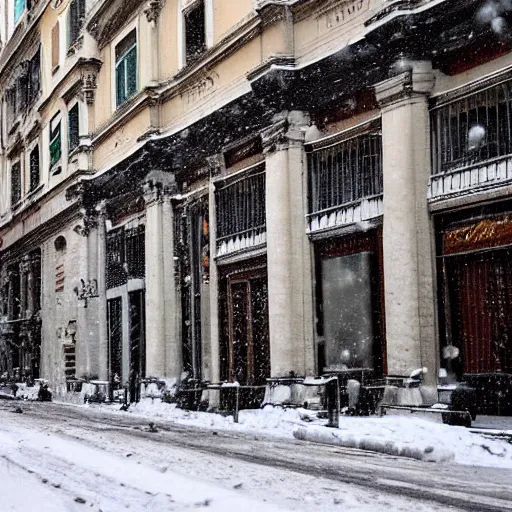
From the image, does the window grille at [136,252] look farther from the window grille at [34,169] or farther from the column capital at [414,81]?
the column capital at [414,81]

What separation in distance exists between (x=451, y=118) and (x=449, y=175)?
0.87m

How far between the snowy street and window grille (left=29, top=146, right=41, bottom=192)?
22.6 m

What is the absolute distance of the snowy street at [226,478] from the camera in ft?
22.0

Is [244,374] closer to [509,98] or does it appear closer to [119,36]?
[509,98]

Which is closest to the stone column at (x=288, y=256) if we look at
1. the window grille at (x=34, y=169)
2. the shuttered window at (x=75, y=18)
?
the shuttered window at (x=75, y=18)

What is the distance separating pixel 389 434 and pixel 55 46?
23079 mm

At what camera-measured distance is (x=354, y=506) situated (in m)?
6.54

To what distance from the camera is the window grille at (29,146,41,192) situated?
33.8 m

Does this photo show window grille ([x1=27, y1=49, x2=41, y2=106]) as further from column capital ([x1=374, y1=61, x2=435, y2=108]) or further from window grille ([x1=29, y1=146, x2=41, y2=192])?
column capital ([x1=374, y1=61, x2=435, y2=108])

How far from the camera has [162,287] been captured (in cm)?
2231

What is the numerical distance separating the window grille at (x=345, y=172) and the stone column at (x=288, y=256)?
11.3 inches

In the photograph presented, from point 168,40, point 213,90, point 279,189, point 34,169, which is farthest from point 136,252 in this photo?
point 34,169

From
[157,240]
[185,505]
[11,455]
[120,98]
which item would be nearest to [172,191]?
[157,240]

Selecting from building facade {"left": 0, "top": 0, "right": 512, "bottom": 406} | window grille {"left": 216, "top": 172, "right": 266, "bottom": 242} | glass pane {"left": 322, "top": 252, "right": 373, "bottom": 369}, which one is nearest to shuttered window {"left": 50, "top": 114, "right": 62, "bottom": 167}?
building facade {"left": 0, "top": 0, "right": 512, "bottom": 406}
